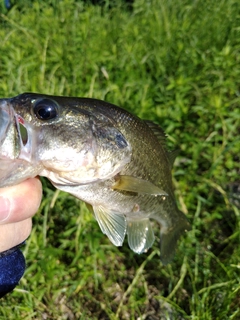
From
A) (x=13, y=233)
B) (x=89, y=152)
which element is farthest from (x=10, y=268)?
(x=89, y=152)

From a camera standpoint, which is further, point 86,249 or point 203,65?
point 203,65

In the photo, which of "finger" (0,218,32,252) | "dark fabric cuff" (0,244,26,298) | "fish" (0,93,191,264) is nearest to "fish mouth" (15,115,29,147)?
"fish" (0,93,191,264)

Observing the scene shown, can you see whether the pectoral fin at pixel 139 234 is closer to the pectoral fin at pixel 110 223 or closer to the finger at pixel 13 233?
the pectoral fin at pixel 110 223

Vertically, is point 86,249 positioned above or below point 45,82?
below

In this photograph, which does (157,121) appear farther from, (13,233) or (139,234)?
(13,233)

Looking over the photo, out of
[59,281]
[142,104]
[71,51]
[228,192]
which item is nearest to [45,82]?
[71,51]

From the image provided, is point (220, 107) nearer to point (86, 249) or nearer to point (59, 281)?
point (86, 249)
